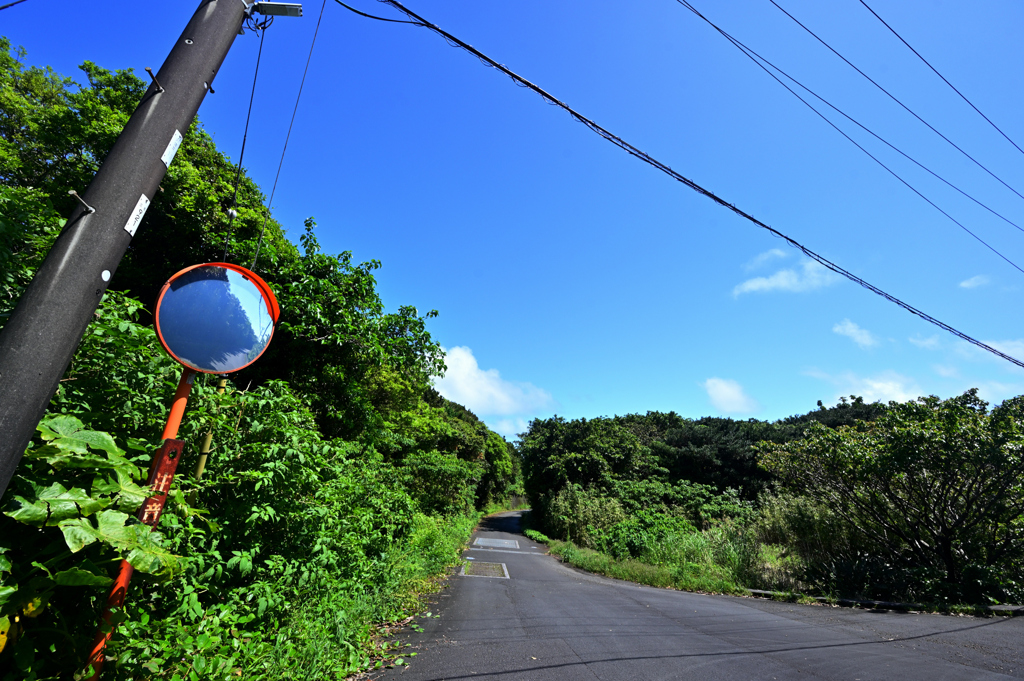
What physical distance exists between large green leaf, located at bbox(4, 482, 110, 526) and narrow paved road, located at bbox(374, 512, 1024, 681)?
3590mm

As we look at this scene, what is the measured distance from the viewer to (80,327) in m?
1.83

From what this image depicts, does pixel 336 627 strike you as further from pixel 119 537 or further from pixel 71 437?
pixel 71 437

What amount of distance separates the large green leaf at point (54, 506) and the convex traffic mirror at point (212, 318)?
0.69m

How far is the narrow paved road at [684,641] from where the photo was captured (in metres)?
4.65

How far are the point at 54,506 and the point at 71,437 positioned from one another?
0.26 m

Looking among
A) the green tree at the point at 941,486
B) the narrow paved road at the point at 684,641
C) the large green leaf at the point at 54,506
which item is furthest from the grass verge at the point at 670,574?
the large green leaf at the point at 54,506

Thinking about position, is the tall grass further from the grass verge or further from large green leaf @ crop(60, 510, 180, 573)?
the grass verge

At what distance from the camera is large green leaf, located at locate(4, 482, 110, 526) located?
149 cm

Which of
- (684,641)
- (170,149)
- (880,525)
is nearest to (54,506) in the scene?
(170,149)

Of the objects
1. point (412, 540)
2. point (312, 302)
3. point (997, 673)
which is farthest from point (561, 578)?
point (312, 302)

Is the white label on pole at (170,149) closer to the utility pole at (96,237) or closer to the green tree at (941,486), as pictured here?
the utility pole at (96,237)

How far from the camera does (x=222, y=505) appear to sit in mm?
3396

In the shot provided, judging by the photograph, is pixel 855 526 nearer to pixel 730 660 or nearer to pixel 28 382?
pixel 730 660

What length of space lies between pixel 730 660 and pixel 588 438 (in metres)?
24.5
